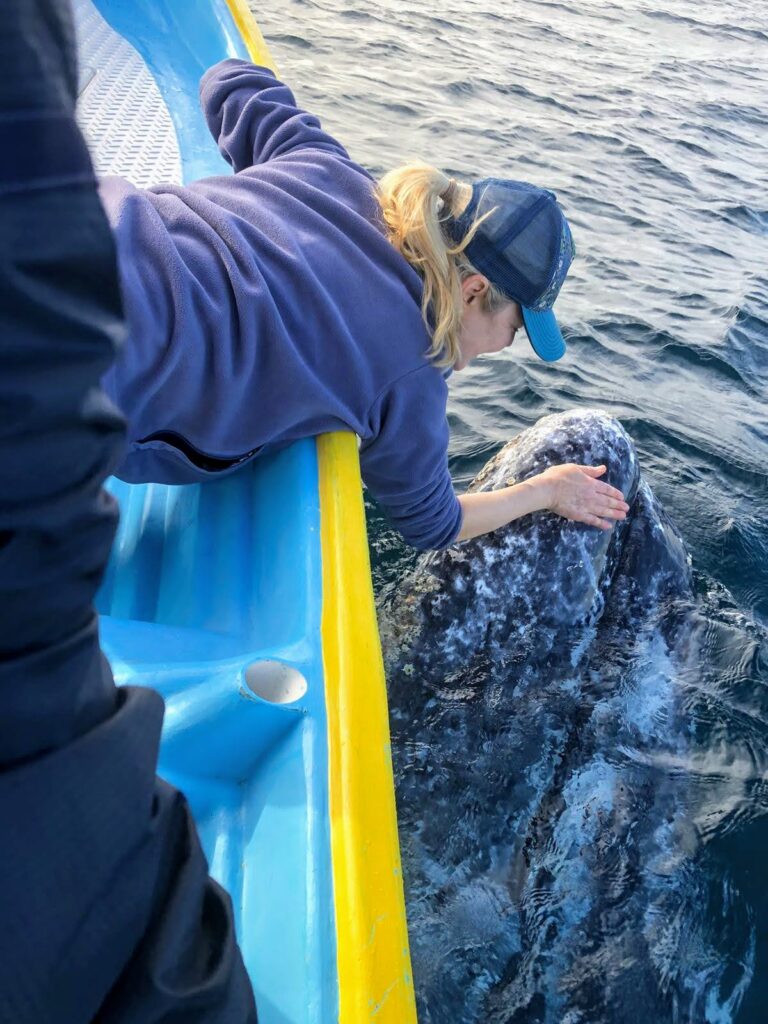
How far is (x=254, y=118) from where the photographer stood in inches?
147

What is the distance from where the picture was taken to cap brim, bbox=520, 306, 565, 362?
3.38m

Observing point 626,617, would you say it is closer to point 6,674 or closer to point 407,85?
point 6,674

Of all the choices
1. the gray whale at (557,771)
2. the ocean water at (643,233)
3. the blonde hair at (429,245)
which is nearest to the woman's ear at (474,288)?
the blonde hair at (429,245)

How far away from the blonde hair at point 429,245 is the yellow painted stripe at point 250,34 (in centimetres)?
296

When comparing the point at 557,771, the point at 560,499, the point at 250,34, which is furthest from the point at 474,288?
the point at 250,34

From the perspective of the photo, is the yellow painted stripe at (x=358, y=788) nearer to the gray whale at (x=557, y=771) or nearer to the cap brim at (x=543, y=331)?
the cap brim at (x=543, y=331)

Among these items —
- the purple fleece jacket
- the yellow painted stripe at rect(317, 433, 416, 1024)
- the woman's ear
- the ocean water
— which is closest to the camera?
the yellow painted stripe at rect(317, 433, 416, 1024)

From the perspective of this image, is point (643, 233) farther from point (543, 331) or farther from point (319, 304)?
point (319, 304)

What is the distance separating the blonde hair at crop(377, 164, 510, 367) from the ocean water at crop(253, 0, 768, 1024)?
64.0 inches

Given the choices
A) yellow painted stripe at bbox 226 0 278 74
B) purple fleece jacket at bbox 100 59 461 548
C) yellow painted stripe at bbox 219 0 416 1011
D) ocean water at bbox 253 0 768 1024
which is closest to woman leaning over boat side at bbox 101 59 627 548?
purple fleece jacket at bbox 100 59 461 548

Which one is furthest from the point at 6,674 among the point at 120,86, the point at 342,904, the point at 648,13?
the point at 648,13

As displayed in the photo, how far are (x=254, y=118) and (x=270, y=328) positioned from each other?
1531 mm

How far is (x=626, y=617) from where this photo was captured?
168 inches

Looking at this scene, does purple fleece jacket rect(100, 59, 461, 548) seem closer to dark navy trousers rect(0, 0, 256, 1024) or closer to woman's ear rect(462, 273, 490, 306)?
woman's ear rect(462, 273, 490, 306)
